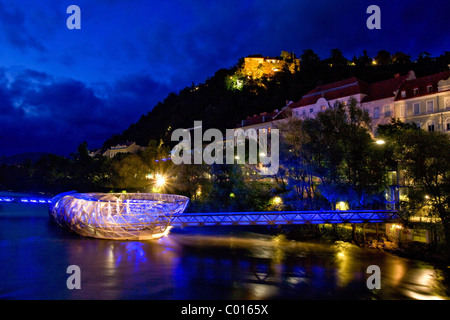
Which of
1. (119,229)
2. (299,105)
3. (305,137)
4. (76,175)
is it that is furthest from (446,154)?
(76,175)

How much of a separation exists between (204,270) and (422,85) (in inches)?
1297

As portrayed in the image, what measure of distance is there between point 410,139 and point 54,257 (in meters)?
24.6

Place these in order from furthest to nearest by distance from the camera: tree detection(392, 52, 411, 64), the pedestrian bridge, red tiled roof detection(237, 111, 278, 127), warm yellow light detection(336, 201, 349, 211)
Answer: tree detection(392, 52, 411, 64), red tiled roof detection(237, 111, 278, 127), warm yellow light detection(336, 201, 349, 211), the pedestrian bridge

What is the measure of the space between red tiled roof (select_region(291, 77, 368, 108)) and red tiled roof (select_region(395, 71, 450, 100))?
5.37 meters

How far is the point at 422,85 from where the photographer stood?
36.7 m

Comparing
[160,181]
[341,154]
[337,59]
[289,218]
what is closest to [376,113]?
[341,154]

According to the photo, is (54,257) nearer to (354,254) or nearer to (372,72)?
(354,254)

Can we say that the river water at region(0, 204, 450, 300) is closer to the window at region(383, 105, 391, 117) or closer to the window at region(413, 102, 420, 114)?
the window at region(413, 102, 420, 114)

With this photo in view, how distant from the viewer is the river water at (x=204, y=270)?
51.6 ft

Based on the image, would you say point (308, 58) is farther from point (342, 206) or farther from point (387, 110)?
point (342, 206)

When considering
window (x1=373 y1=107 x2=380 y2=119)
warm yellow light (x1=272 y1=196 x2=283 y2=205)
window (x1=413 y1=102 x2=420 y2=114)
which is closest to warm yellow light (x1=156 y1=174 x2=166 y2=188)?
warm yellow light (x1=272 y1=196 x2=283 y2=205)

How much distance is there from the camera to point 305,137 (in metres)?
28.2

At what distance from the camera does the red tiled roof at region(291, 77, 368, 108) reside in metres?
43.2

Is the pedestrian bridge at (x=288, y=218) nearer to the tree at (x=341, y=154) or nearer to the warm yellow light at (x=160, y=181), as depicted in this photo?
the tree at (x=341, y=154)
